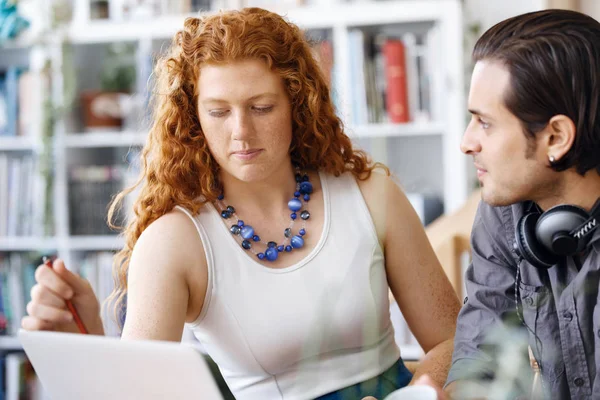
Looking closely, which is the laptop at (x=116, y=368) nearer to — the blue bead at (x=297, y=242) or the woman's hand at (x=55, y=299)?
the woman's hand at (x=55, y=299)

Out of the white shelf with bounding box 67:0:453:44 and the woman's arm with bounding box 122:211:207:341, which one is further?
the white shelf with bounding box 67:0:453:44

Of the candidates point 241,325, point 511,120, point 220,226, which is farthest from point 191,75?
point 511,120

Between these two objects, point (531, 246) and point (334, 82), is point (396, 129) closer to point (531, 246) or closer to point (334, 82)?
point (334, 82)

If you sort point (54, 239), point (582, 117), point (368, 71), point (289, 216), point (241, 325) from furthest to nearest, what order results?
point (54, 239)
point (368, 71)
point (289, 216)
point (241, 325)
point (582, 117)

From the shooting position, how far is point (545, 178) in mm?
1059

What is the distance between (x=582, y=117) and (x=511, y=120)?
0.09 meters

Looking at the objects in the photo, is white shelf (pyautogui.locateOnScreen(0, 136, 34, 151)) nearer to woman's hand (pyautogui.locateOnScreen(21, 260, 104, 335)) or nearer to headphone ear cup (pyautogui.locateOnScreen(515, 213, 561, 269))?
→ woman's hand (pyautogui.locateOnScreen(21, 260, 104, 335))

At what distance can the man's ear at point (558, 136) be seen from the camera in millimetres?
1011

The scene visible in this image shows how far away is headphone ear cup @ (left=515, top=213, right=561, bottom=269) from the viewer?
1062mm

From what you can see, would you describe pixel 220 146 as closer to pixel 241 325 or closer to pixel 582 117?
pixel 241 325

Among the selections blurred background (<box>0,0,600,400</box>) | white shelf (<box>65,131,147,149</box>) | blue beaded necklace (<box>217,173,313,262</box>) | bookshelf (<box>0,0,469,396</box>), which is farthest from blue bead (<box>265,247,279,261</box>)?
white shelf (<box>65,131,147,149</box>)

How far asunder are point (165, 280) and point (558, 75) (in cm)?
65

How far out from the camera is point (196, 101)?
1341 millimetres

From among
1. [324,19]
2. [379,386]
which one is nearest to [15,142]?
[324,19]
